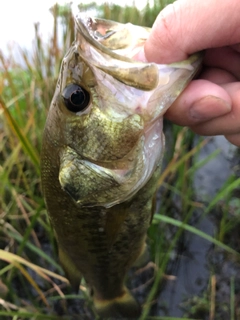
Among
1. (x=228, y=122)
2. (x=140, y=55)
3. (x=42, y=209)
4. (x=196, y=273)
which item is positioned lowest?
(x=196, y=273)

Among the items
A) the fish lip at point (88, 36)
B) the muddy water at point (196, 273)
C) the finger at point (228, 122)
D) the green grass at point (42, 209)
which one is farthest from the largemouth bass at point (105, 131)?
the muddy water at point (196, 273)

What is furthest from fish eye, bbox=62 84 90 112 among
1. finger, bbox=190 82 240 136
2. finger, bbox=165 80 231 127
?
finger, bbox=190 82 240 136

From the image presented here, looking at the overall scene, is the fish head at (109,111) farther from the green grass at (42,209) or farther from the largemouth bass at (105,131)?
the green grass at (42,209)

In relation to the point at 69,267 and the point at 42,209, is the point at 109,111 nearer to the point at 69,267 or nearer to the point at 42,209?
the point at 69,267

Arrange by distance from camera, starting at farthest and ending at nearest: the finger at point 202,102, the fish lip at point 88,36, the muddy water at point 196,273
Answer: the muddy water at point 196,273
the finger at point 202,102
the fish lip at point 88,36

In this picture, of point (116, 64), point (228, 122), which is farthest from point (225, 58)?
point (116, 64)

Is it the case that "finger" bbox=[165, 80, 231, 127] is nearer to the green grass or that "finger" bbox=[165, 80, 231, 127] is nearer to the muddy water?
the green grass
